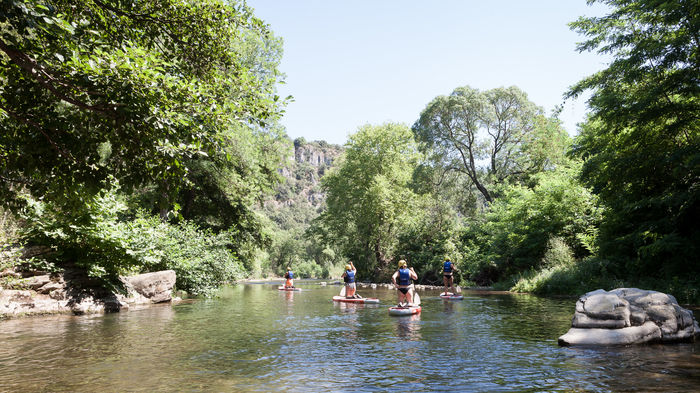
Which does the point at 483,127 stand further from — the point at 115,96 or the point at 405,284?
the point at 115,96

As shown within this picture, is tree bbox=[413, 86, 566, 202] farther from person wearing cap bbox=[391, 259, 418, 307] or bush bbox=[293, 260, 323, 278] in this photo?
bush bbox=[293, 260, 323, 278]

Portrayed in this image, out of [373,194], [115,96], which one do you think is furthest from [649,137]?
[373,194]

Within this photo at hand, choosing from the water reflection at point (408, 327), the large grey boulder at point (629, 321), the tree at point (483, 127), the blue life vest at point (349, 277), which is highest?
the tree at point (483, 127)

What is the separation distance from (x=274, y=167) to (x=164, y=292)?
14.9m

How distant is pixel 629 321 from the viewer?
9.80 metres

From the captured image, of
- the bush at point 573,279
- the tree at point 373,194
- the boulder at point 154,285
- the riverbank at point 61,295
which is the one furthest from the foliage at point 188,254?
the tree at point 373,194

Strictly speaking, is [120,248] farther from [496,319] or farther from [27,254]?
[496,319]

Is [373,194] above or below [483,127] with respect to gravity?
below

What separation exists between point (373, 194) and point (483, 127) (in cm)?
1252

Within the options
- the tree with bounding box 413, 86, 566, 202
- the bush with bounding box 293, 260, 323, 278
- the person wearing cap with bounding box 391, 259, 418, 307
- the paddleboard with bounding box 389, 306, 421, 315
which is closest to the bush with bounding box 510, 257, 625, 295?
the person wearing cap with bounding box 391, 259, 418, 307

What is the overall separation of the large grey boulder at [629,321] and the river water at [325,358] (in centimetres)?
37

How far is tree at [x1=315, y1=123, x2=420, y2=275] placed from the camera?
1711 inches

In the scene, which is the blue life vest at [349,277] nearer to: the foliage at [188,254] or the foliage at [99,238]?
the foliage at [188,254]

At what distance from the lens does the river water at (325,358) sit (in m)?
6.78
